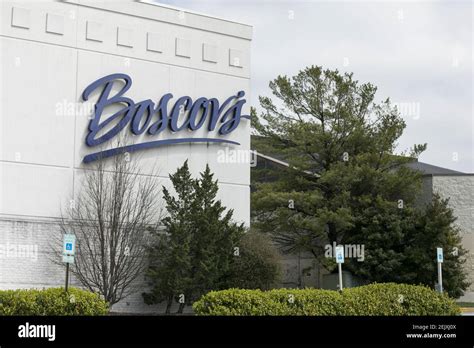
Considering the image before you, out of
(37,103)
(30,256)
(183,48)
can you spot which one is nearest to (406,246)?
(183,48)

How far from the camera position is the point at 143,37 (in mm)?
37156

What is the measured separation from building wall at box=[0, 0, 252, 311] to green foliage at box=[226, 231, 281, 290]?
10.9ft

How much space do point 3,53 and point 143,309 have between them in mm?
11899

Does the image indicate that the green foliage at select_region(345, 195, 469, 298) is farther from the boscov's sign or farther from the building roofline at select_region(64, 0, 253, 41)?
the building roofline at select_region(64, 0, 253, 41)

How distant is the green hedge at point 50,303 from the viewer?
2230 centimetres

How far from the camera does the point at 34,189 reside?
111ft

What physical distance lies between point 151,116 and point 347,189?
1396cm

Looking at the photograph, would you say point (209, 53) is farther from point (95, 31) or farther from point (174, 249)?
point (174, 249)

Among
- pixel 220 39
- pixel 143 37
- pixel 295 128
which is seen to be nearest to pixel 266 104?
pixel 295 128

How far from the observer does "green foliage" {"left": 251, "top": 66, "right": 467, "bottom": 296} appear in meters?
44.8

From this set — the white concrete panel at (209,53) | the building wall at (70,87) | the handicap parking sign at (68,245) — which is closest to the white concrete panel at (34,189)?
the building wall at (70,87)

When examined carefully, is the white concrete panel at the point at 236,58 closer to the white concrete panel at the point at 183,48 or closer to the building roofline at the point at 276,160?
the white concrete panel at the point at 183,48

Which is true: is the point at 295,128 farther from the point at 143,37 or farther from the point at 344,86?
the point at 143,37

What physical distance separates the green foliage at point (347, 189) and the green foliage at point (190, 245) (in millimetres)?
10524
